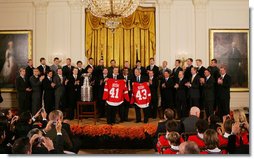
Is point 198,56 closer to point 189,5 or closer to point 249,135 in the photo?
point 189,5

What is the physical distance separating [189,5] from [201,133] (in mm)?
7154

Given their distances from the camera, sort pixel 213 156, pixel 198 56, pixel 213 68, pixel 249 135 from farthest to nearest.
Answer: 1. pixel 198 56
2. pixel 213 68
3. pixel 249 135
4. pixel 213 156

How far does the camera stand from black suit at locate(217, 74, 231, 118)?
9.55m

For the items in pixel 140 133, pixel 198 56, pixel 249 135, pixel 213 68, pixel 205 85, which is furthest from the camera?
pixel 198 56

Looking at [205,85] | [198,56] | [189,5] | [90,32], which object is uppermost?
[189,5]

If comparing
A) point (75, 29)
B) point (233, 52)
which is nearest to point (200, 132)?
point (233, 52)

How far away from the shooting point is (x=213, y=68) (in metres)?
Result: 10.4

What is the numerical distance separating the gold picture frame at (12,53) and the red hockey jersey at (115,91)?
9.05 feet

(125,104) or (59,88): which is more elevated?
(59,88)

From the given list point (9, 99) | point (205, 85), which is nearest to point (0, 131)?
point (9, 99)

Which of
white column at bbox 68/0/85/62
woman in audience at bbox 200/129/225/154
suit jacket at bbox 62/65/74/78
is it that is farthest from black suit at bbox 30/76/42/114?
woman in audience at bbox 200/129/225/154

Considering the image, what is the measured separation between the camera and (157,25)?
467 inches

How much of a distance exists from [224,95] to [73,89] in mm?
3846

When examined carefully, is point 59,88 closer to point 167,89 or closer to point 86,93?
point 86,93
